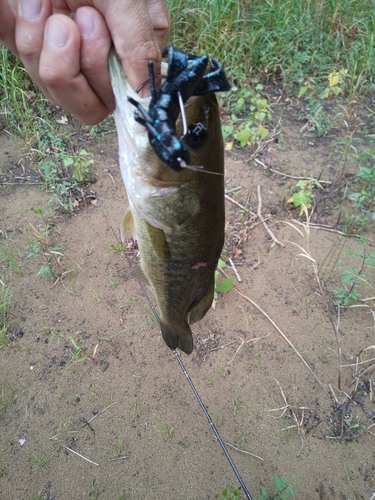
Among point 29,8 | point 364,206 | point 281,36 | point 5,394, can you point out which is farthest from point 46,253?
point 281,36

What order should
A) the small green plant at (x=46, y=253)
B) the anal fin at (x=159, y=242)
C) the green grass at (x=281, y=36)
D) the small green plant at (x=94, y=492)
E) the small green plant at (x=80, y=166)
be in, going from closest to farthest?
the anal fin at (x=159, y=242), the small green plant at (x=94, y=492), the small green plant at (x=46, y=253), the small green plant at (x=80, y=166), the green grass at (x=281, y=36)

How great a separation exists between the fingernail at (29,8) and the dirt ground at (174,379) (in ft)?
6.40

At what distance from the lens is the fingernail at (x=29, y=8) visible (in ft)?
4.01

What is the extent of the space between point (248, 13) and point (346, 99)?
1.66 metres

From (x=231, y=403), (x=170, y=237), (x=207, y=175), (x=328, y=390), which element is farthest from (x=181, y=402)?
(x=207, y=175)

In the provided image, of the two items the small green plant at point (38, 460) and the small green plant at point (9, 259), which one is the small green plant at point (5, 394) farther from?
the small green plant at point (9, 259)

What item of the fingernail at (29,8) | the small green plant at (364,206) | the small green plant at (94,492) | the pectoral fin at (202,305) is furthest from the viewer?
the small green plant at (364,206)

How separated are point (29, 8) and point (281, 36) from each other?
4.00m

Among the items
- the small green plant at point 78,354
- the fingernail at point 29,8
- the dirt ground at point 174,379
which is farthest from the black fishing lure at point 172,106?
the small green plant at point 78,354

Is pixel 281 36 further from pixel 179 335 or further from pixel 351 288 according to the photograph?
pixel 179 335

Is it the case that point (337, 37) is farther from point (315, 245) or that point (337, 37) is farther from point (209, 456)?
point (209, 456)

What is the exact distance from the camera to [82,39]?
3.85ft

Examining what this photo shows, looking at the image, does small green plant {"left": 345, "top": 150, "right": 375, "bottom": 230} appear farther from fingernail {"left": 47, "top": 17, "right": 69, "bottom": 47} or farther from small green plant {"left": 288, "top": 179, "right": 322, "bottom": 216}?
fingernail {"left": 47, "top": 17, "right": 69, "bottom": 47}

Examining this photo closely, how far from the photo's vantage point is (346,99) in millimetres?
4391
